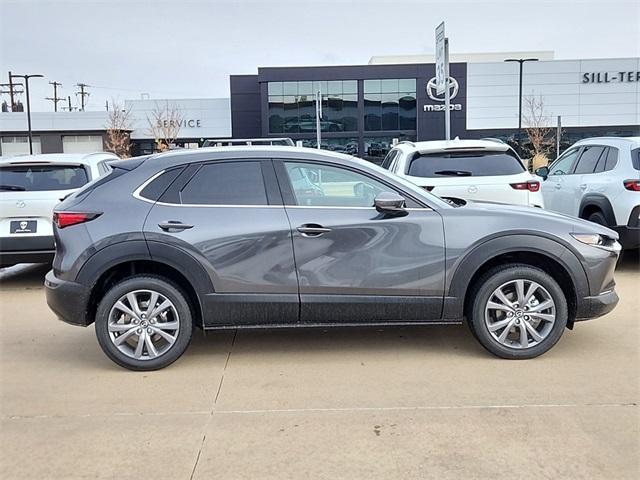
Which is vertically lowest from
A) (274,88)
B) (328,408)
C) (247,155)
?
(328,408)

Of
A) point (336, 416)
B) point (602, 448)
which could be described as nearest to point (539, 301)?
point (602, 448)

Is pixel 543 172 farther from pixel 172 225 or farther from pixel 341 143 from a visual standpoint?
pixel 341 143

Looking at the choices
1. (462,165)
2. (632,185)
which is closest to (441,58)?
(462,165)

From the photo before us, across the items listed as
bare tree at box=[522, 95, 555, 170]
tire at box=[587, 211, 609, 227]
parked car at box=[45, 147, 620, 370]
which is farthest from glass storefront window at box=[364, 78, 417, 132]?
parked car at box=[45, 147, 620, 370]

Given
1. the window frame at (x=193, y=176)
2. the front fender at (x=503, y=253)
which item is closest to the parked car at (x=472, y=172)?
the front fender at (x=503, y=253)

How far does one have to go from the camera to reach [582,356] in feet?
16.7

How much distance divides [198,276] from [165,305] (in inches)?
13.2

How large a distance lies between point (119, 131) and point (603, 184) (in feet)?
182

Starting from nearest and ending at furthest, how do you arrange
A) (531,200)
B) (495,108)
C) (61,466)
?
(61,466) → (531,200) → (495,108)

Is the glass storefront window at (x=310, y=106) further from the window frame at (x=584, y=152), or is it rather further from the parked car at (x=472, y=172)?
the parked car at (x=472, y=172)

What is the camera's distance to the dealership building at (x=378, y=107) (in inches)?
2190

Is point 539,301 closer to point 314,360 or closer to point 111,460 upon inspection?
point 314,360

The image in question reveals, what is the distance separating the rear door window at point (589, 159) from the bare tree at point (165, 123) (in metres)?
49.4

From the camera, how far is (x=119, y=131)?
58.0 m
